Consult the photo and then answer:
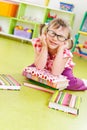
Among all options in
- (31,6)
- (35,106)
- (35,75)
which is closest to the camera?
(35,106)

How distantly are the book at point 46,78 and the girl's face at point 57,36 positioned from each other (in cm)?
19

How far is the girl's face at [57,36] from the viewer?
1.67 m

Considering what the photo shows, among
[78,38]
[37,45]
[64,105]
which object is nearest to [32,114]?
[64,105]

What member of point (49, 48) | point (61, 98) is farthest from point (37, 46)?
point (61, 98)

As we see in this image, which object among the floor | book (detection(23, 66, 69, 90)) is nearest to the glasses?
book (detection(23, 66, 69, 90))

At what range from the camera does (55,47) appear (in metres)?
1.71

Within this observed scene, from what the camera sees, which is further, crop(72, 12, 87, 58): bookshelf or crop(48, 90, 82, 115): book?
crop(72, 12, 87, 58): bookshelf

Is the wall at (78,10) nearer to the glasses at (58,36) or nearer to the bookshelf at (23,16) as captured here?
the bookshelf at (23,16)

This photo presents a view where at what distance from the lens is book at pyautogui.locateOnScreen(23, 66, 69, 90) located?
166cm

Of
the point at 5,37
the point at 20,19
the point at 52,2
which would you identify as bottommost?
the point at 5,37

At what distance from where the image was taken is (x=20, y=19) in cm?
372

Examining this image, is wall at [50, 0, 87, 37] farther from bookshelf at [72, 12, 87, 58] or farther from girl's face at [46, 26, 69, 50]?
girl's face at [46, 26, 69, 50]

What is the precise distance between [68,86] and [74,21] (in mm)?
2046

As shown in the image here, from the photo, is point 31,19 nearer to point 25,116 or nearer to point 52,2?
Answer: point 52,2
